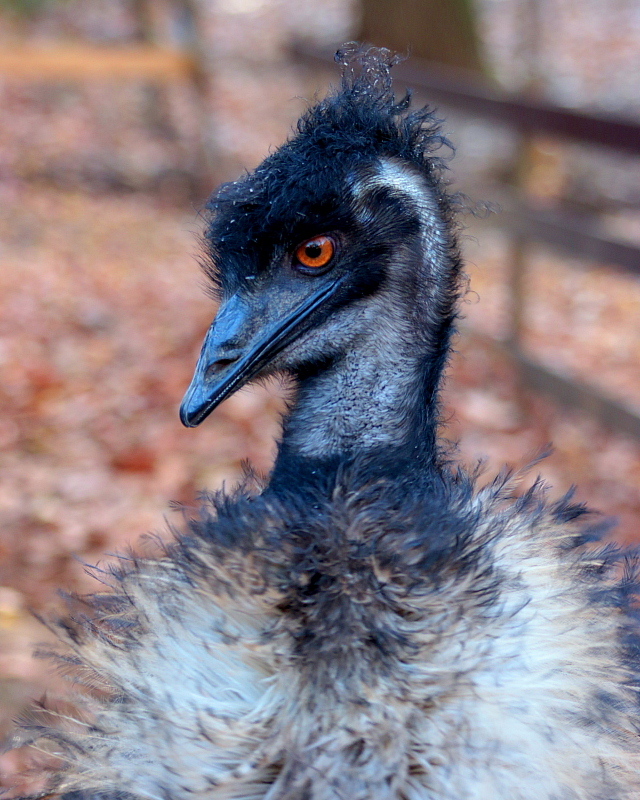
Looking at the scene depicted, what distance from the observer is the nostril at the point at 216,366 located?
2.13 metres

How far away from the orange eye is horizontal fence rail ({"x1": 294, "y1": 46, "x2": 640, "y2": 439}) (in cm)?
361

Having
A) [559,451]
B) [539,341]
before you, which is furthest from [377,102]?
[539,341]

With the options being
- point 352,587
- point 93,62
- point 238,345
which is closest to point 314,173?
point 238,345

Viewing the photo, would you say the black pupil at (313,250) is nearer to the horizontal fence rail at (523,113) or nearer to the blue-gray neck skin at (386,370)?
the blue-gray neck skin at (386,370)

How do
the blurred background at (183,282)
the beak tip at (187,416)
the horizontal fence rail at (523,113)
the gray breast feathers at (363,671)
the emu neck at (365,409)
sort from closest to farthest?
the gray breast feathers at (363,671), the beak tip at (187,416), the emu neck at (365,409), the blurred background at (183,282), the horizontal fence rail at (523,113)

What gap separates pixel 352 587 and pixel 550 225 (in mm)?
4550

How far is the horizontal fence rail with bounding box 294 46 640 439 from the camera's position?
5500 mm

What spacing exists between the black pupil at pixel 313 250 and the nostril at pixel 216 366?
0.92 ft

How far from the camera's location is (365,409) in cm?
221

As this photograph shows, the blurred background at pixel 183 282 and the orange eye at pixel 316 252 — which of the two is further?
the blurred background at pixel 183 282

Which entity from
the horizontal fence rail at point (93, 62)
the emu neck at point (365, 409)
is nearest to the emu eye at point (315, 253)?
the emu neck at point (365, 409)

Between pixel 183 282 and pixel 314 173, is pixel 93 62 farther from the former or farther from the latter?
pixel 314 173

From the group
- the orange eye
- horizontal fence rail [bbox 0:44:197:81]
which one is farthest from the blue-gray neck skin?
horizontal fence rail [bbox 0:44:197:81]

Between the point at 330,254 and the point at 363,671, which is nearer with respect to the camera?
the point at 363,671
